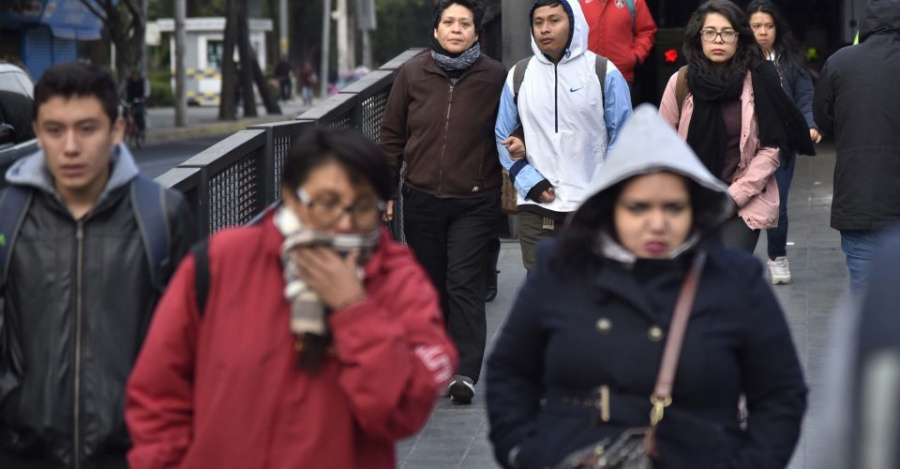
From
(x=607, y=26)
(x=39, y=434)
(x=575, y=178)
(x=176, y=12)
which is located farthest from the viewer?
(x=176, y=12)

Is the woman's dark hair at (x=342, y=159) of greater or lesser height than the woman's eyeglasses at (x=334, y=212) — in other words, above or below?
above

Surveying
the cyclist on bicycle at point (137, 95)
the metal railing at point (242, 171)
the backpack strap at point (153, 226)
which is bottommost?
the cyclist on bicycle at point (137, 95)

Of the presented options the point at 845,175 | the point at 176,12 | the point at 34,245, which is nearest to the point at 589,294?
the point at 34,245

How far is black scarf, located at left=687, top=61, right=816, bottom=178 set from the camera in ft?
23.1

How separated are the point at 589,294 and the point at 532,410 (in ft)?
1.02

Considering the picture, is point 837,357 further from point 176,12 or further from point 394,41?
point 394,41

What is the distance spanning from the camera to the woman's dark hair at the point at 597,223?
3.47 m

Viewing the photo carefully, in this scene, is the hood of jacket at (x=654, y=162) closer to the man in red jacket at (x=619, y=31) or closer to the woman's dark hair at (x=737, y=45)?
the woman's dark hair at (x=737, y=45)

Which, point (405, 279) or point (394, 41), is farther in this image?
point (394, 41)

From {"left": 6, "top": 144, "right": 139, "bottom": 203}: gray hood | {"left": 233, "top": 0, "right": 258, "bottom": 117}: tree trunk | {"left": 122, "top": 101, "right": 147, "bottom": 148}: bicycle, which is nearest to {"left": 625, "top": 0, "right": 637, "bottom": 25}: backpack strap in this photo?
{"left": 6, "top": 144, "right": 139, "bottom": 203}: gray hood

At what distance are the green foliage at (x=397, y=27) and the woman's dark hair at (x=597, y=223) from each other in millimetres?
90985

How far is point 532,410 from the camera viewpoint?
357 cm

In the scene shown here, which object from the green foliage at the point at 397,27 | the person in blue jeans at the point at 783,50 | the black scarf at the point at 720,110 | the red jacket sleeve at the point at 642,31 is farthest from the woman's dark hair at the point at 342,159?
the green foliage at the point at 397,27

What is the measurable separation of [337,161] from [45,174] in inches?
41.4
